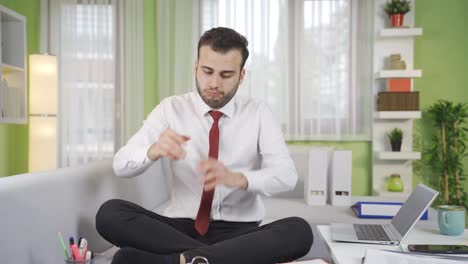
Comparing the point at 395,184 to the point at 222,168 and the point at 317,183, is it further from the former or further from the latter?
the point at 222,168

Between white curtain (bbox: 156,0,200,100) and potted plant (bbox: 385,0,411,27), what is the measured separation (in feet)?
5.33

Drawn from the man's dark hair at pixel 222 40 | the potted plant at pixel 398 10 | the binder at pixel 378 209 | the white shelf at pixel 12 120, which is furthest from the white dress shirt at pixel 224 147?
the potted plant at pixel 398 10

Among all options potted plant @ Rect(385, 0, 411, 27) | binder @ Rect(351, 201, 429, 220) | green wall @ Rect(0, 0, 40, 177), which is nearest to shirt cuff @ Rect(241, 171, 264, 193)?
binder @ Rect(351, 201, 429, 220)

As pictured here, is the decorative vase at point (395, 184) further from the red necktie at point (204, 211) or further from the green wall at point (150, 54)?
the red necktie at point (204, 211)

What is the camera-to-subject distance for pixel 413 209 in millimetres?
1657

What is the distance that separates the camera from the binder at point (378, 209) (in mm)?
2527

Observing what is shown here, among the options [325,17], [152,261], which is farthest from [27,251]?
[325,17]

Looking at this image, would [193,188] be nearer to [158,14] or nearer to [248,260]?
[248,260]

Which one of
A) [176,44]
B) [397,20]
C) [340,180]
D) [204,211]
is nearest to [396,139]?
[397,20]

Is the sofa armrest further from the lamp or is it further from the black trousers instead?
the lamp

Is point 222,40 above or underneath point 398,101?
above

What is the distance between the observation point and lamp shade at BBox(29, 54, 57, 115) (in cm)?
389

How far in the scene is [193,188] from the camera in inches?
81.7

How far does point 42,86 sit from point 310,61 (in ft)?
7.14
